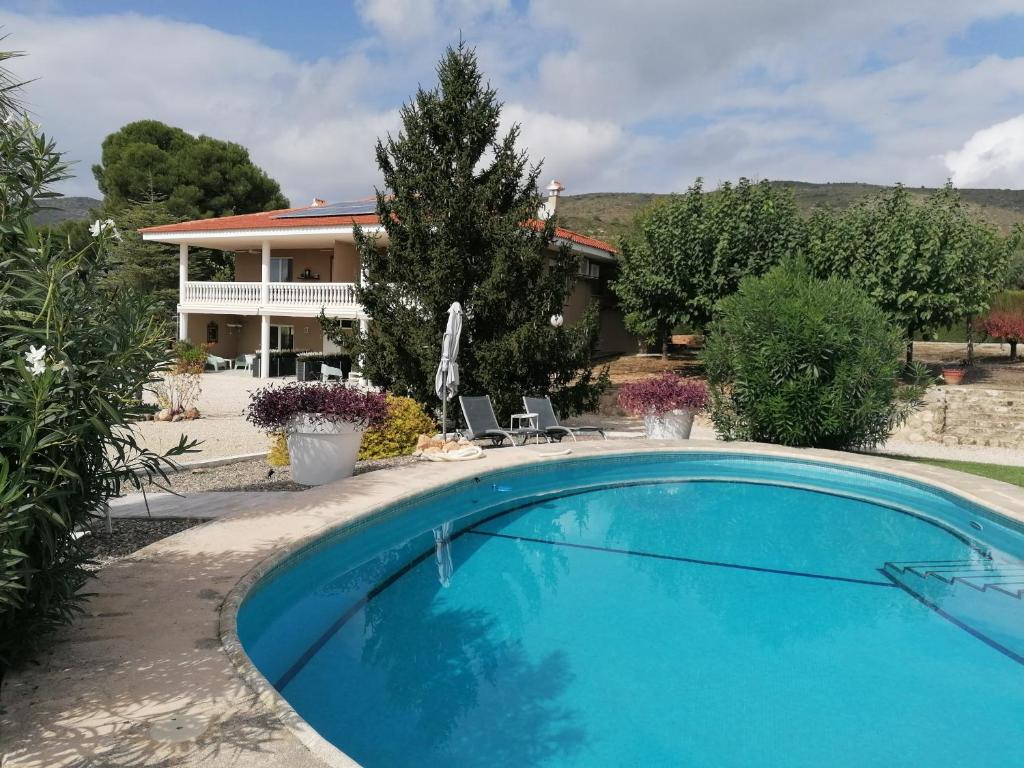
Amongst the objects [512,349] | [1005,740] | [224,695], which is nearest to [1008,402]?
[512,349]

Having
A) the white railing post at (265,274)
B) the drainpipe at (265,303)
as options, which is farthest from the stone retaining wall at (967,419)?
the white railing post at (265,274)

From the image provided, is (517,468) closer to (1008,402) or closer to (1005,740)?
(1005,740)

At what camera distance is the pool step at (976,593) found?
6.27 metres

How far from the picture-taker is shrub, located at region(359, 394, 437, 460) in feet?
38.2

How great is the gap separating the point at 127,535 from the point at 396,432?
5.39 m

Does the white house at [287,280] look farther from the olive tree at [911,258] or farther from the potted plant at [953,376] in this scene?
the potted plant at [953,376]

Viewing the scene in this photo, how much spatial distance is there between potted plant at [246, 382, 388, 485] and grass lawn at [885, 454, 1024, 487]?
9.99 metres

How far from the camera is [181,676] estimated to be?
384 centimetres

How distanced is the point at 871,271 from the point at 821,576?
1790 cm

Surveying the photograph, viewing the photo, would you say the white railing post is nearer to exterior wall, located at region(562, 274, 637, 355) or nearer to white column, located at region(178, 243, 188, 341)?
white column, located at region(178, 243, 188, 341)

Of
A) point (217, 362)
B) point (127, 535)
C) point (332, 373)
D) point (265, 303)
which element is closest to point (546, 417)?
point (127, 535)

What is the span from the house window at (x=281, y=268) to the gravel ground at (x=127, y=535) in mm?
23703

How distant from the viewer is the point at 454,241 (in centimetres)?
1377

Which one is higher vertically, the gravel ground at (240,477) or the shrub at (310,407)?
the shrub at (310,407)
